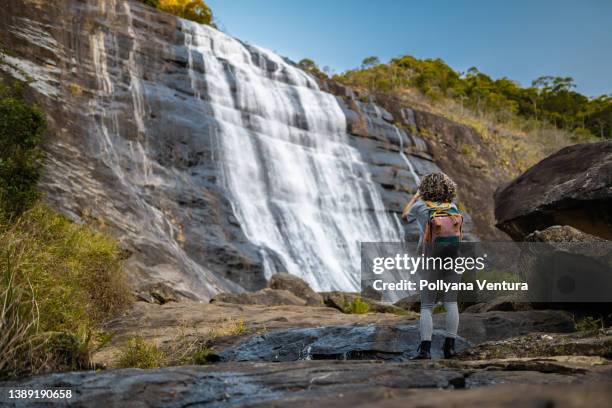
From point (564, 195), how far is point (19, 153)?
8954 millimetres

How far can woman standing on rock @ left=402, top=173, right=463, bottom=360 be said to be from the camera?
549 centimetres

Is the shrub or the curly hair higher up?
the curly hair

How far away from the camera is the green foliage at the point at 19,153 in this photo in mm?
10344

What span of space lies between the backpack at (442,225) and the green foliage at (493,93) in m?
29.8

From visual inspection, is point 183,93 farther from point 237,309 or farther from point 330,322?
point 330,322

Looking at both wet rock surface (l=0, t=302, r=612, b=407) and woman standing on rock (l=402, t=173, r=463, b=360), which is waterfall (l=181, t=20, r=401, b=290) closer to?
wet rock surface (l=0, t=302, r=612, b=407)

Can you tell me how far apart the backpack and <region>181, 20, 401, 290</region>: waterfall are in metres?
11.8

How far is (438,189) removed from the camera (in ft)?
18.8

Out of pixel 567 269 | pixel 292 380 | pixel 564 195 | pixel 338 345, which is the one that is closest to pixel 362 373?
pixel 292 380

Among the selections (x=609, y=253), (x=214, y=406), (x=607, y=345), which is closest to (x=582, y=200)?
(x=609, y=253)

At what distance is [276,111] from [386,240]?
6219 millimetres

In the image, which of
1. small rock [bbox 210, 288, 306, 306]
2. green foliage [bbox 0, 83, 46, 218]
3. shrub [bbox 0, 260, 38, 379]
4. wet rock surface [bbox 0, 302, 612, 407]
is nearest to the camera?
wet rock surface [bbox 0, 302, 612, 407]

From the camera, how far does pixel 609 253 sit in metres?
7.39

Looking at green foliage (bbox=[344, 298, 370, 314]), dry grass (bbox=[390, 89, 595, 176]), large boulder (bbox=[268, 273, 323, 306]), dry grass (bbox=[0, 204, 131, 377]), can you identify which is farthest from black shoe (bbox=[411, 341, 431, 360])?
dry grass (bbox=[390, 89, 595, 176])
